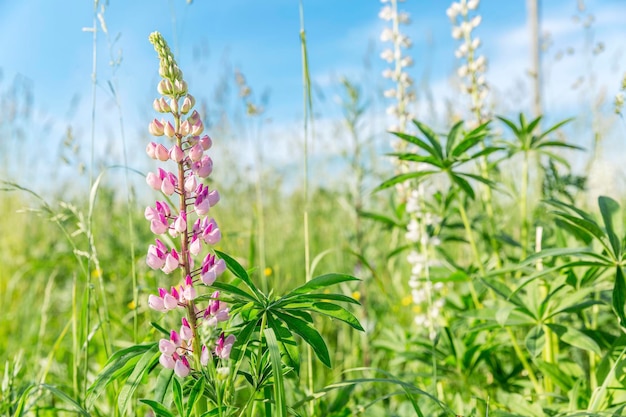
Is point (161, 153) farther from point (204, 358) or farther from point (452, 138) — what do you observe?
point (452, 138)

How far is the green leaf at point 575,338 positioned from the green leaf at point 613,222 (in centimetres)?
24

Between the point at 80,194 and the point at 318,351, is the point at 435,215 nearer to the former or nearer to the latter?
the point at 318,351

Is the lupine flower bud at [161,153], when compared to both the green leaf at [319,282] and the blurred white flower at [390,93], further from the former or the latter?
the blurred white flower at [390,93]

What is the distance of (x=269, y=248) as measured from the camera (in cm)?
364

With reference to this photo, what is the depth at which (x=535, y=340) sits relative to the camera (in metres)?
1.48

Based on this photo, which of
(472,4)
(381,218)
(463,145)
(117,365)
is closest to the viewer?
(117,365)

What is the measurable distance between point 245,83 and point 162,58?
1.55 m

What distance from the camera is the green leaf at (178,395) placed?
101 centimetres

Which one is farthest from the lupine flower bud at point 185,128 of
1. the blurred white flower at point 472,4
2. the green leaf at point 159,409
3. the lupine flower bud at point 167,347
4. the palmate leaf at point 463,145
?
the blurred white flower at point 472,4

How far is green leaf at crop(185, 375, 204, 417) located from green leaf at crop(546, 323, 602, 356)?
0.94m

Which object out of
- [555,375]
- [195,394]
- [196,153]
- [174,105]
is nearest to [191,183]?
[196,153]

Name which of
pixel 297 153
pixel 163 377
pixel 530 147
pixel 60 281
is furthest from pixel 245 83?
pixel 297 153

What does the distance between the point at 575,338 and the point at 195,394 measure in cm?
98

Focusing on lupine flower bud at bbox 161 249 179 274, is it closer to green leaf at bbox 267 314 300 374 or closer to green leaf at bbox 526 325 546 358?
green leaf at bbox 267 314 300 374
